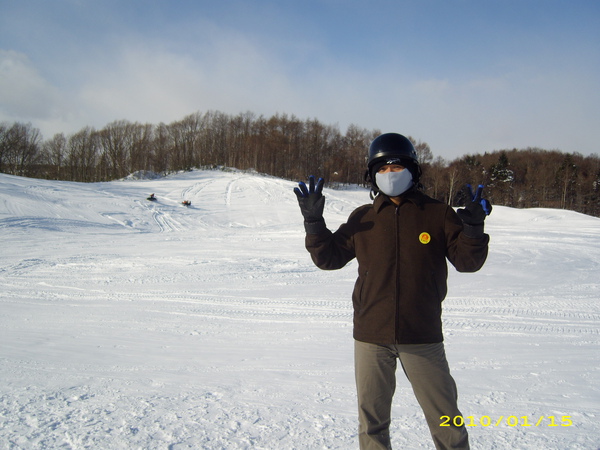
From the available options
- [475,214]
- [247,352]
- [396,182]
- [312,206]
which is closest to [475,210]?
[475,214]

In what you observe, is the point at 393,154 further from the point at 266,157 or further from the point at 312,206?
the point at 266,157

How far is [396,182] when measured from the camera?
2.25 metres

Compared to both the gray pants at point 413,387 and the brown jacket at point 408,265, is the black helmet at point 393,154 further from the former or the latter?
the gray pants at point 413,387

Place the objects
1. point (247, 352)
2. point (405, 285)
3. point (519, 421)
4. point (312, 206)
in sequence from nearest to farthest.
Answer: point (405, 285) < point (312, 206) < point (519, 421) < point (247, 352)

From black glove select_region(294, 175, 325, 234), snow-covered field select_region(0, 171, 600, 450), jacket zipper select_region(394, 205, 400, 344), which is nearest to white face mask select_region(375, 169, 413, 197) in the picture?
jacket zipper select_region(394, 205, 400, 344)

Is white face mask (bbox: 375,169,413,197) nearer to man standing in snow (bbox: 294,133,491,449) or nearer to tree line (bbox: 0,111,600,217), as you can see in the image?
man standing in snow (bbox: 294,133,491,449)

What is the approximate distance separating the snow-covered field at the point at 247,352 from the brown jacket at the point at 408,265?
4.04ft

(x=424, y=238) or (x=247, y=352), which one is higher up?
Result: (x=424, y=238)

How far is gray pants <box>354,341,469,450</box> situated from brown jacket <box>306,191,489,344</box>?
83mm

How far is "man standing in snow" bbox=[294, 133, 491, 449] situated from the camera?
207cm

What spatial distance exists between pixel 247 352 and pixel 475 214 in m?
3.68

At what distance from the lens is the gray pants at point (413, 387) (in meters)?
2.04

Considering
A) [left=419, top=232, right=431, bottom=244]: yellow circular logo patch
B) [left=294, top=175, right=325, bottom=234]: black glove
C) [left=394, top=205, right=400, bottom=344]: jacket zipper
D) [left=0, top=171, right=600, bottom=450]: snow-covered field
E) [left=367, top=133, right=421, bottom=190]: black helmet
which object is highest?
[left=367, top=133, right=421, bottom=190]: black helmet

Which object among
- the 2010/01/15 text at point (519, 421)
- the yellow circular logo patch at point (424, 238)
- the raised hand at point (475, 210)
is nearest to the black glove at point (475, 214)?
the raised hand at point (475, 210)
